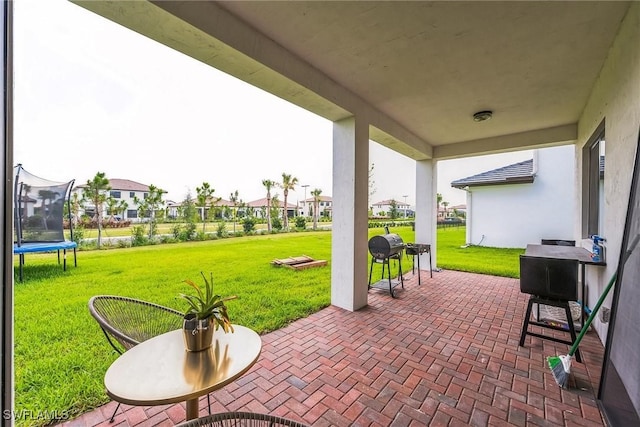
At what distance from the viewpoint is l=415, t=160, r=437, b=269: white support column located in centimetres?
624

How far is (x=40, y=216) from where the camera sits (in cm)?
492

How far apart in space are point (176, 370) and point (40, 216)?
6.14m

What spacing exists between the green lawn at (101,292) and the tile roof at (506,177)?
3.04 metres

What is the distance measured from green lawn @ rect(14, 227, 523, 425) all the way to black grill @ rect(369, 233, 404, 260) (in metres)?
1.16

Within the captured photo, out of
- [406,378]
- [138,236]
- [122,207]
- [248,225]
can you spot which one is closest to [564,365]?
[406,378]

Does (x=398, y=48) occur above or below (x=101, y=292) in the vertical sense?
above

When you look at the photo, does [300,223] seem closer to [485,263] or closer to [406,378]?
[485,263]

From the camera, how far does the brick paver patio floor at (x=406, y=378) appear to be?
5.78 feet

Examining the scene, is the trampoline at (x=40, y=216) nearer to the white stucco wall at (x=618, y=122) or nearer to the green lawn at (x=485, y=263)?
the white stucco wall at (x=618, y=122)

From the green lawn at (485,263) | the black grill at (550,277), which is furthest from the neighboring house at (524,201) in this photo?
the black grill at (550,277)

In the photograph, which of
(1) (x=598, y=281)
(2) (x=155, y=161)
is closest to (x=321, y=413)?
(1) (x=598, y=281)

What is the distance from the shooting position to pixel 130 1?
1.73 metres

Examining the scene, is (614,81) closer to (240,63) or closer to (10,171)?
(240,63)

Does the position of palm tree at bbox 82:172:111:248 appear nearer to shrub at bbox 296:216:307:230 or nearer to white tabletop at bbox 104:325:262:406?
white tabletop at bbox 104:325:262:406
